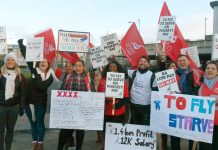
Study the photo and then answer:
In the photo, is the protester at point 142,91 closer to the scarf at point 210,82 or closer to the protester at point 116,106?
the protester at point 116,106

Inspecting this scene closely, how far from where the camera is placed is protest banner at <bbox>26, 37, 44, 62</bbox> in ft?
23.1

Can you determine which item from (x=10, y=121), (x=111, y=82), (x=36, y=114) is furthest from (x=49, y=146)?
(x=111, y=82)

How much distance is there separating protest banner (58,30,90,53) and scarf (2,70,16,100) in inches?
93.7

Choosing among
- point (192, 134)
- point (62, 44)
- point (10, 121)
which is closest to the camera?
point (192, 134)

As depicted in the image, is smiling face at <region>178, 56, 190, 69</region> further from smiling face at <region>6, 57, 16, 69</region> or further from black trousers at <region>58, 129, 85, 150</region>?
smiling face at <region>6, 57, 16, 69</region>

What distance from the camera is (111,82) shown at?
20.9 ft

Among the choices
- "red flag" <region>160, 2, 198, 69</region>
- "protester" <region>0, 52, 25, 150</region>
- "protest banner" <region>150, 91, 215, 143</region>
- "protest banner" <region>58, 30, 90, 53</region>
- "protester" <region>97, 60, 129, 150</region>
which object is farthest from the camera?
"red flag" <region>160, 2, 198, 69</region>

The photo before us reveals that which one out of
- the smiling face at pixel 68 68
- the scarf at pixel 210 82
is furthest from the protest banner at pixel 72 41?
the scarf at pixel 210 82

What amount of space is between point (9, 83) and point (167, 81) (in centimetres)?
292

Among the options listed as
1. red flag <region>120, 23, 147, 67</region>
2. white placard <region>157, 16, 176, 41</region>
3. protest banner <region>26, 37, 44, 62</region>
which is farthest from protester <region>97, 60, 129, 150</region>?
white placard <region>157, 16, 176, 41</region>

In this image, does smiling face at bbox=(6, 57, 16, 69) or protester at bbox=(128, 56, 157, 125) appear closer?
smiling face at bbox=(6, 57, 16, 69)

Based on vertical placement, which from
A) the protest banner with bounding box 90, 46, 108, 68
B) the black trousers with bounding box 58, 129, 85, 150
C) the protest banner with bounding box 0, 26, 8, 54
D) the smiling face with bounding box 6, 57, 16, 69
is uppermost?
the protest banner with bounding box 0, 26, 8, 54

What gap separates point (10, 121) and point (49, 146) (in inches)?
66.8

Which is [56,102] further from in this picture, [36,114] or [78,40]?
[78,40]
